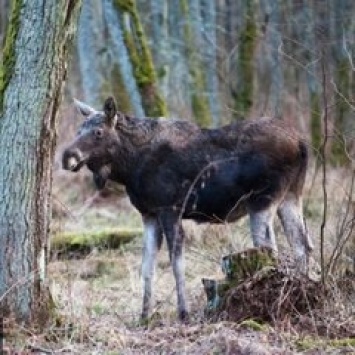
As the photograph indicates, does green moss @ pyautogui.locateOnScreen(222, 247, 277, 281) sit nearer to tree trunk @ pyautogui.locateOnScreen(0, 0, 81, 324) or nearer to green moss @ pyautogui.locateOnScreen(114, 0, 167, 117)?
tree trunk @ pyautogui.locateOnScreen(0, 0, 81, 324)

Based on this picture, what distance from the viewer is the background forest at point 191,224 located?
8203 mm

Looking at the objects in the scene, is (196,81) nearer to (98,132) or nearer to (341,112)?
(341,112)

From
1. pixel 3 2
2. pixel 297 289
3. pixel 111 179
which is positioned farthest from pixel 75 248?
pixel 3 2

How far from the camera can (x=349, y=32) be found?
61.1 ft

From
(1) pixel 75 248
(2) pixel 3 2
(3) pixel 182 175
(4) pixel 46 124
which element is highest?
(2) pixel 3 2

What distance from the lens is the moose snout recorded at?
9.67 metres

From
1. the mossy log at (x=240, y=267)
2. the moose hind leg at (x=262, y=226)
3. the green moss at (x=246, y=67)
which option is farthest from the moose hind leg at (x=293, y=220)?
the green moss at (x=246, y=67)

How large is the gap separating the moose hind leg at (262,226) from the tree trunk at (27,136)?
8.76 ft

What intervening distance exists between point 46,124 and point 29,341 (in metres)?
1.68

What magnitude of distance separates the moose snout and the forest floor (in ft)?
2.18

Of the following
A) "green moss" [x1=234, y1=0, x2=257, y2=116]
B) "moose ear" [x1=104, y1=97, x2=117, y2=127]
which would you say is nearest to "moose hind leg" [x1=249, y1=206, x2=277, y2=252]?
"moose ear" [x1=104, y1=97, x2=117, y2=127]

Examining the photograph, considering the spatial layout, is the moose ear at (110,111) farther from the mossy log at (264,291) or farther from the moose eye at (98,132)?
the mossy log at (264,291)

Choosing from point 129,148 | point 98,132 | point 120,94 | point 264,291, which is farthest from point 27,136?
point 120,94

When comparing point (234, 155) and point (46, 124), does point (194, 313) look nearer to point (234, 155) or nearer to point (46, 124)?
point (234, 155)
